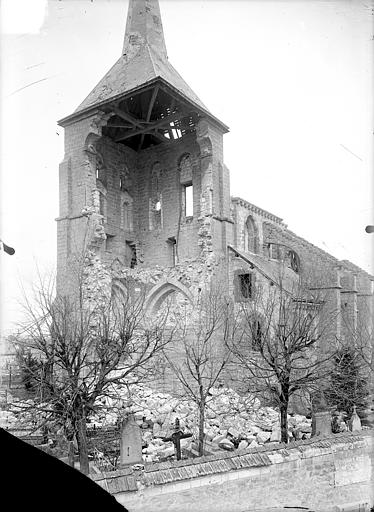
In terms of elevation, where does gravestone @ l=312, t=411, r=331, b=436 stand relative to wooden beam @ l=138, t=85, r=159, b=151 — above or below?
below

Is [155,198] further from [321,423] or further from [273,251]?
[321,423]

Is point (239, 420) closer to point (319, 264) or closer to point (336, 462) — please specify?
point (336, 462)

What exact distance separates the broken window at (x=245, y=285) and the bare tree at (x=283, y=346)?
1.17m

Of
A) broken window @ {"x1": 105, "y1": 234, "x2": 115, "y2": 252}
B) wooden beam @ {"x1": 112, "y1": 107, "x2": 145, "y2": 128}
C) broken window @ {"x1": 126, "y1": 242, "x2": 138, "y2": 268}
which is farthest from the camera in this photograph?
broken window @ {"x1": 126, "y1": 242, "x2": 138, "y2": 268}

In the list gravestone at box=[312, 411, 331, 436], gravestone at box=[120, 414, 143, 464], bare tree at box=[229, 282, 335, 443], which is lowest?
gravestone at box=[312, 411, 331, 436]

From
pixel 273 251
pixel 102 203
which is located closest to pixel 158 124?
pixel 102 203

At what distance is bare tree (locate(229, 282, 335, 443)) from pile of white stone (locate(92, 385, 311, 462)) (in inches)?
28.9

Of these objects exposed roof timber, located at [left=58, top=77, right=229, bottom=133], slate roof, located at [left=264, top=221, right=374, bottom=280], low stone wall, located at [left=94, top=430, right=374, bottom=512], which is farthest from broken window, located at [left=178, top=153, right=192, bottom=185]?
low stone wall, located at [left=94, top=430, right=374, bottom=512]

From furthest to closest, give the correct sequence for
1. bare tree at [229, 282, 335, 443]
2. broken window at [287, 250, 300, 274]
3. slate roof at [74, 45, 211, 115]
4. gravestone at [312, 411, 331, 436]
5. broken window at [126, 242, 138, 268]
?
broken window at [287, 250, 300, 274] → broken window at [126, 242, 138, 268] → slate roof at [74, 45, 211, 115] → bare tree at [229, 282, 335, 443] → gravestone at [312, 411, 331, 436]

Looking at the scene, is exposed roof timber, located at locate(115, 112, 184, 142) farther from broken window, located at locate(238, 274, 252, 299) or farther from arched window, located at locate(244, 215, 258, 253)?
arched window, located at locate(244, 215, 258, 253)

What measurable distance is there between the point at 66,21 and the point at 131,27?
246 inches

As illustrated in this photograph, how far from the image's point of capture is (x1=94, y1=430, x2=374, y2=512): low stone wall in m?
5.03

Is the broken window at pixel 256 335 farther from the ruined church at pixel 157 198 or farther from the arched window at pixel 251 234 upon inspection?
the arched window at pixel 251 234

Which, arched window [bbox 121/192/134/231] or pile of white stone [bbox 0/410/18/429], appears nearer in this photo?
pile of white stone [bbox 0/410/18/429]
